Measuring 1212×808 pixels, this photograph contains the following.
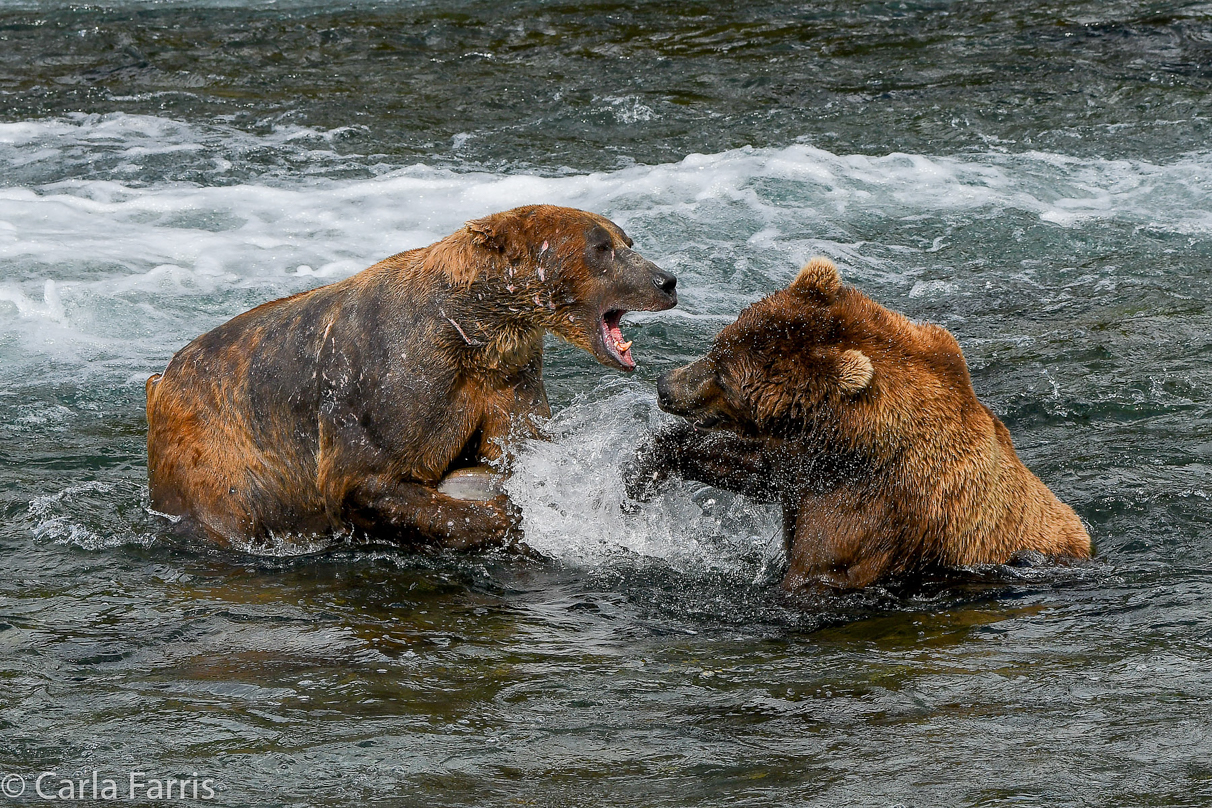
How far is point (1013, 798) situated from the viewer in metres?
3.53

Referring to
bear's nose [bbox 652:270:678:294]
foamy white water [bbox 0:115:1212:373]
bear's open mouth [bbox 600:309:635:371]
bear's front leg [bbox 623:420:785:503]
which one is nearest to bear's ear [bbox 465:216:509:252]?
bear's open mouth [bbox 600:309:635:371]

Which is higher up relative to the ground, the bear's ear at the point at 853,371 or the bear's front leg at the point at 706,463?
the bear's ear at the point at 853,371

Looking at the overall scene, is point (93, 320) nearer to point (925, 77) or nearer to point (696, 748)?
point (696, 748)

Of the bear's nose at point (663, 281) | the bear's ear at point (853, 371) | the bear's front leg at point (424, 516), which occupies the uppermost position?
the bear's nose at point (663, 281)

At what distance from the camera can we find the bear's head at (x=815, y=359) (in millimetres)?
5406

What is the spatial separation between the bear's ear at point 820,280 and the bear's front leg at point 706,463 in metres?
0.64

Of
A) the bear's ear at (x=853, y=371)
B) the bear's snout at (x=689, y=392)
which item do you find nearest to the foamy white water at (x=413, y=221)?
the bear's snout at (x=689, y=392)

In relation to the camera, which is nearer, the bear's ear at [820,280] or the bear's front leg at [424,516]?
the bear's ear at [820,280]

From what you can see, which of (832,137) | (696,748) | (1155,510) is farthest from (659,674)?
(832,137)

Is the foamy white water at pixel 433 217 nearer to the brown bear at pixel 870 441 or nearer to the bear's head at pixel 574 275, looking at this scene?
the bear's head at pixel 574 275

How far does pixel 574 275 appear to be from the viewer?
5.80m

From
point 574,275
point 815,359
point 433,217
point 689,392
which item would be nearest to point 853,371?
point 815,359

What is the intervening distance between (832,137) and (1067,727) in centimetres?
944

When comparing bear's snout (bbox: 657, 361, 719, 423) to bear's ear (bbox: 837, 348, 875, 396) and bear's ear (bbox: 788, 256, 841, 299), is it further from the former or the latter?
bear's ear (bbox: 837, 348, 875, 396)
